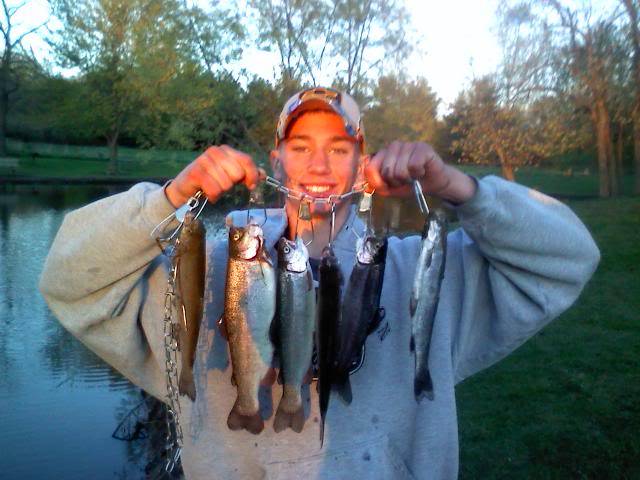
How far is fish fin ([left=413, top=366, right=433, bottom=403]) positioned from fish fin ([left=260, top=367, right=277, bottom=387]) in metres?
0.47

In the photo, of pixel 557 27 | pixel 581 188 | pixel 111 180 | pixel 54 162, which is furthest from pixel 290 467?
pixel 54 162

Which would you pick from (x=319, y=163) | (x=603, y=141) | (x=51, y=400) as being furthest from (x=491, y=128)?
(x=319, y=163)

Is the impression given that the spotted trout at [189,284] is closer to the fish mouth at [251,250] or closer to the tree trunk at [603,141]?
the fish mouth at [251,250]

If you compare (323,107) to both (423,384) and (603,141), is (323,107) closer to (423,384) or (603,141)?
(423,384)

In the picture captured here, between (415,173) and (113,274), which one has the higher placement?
(415,173)

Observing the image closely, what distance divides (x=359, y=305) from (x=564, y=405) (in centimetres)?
529

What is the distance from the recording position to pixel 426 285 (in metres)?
2.21

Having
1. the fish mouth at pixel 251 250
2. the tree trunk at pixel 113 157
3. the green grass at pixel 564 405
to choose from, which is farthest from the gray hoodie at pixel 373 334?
the tree trunk at pixel 113 157

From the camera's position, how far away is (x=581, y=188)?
135 ft

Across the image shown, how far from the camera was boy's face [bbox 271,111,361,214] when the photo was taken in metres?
2.50

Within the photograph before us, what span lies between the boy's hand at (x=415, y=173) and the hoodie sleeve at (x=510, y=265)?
0.06 m

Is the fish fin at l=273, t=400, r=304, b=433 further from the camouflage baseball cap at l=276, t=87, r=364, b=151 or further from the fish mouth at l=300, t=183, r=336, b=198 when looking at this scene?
the camouflage baseball cap at l=276, t=87, r=364, b=151

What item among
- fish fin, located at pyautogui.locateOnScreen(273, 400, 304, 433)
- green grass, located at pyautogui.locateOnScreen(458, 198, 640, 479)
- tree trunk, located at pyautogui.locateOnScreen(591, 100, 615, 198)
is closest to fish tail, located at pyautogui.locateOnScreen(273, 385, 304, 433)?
fish fin, located at pyautogui.locateOnScreen(273, 400, 304, 433)

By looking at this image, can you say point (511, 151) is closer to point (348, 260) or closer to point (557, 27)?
point (557, 27)
